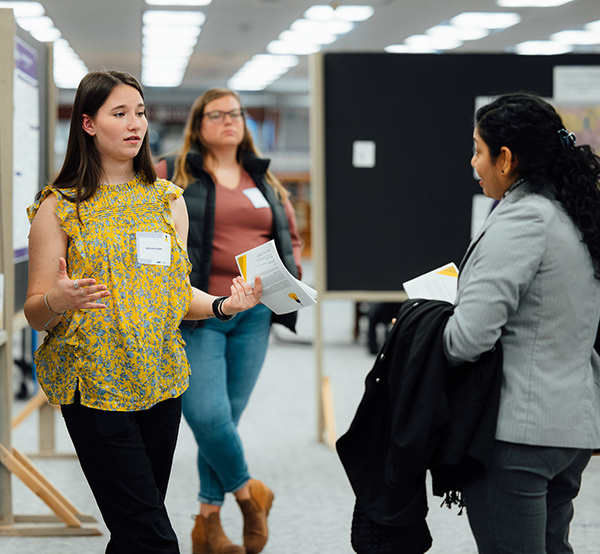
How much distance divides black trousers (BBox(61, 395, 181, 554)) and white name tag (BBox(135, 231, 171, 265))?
1.18ft

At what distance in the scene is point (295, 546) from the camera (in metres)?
3.00

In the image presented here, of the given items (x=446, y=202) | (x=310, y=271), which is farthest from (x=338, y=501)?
(x=310, y=271)

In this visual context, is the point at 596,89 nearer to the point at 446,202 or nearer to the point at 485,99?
the point at 485,99

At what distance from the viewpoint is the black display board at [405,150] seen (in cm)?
412

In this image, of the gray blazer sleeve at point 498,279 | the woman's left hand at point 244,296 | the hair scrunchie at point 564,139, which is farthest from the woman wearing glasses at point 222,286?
the hair scrunchie at point 564,139

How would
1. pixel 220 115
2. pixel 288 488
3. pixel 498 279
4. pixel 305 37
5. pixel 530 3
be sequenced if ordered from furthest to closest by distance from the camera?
pixel 305 37 < pixel 530 3 < pixel 288 488 < pixel 220 115 < pixel 498 279

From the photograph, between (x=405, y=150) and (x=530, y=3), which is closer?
(x=405, y=150)

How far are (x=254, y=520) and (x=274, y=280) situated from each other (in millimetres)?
1253

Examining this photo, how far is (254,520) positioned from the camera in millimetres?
2877

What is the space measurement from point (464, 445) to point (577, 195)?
0.55m

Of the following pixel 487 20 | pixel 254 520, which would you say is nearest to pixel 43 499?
pixel 254 520

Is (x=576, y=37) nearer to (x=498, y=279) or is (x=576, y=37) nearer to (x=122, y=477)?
(x=498, y=279)

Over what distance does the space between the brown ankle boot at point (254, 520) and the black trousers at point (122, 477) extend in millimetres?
989

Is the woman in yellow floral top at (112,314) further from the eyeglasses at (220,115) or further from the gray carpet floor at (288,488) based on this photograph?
the gray carpet floor at (288,488)
